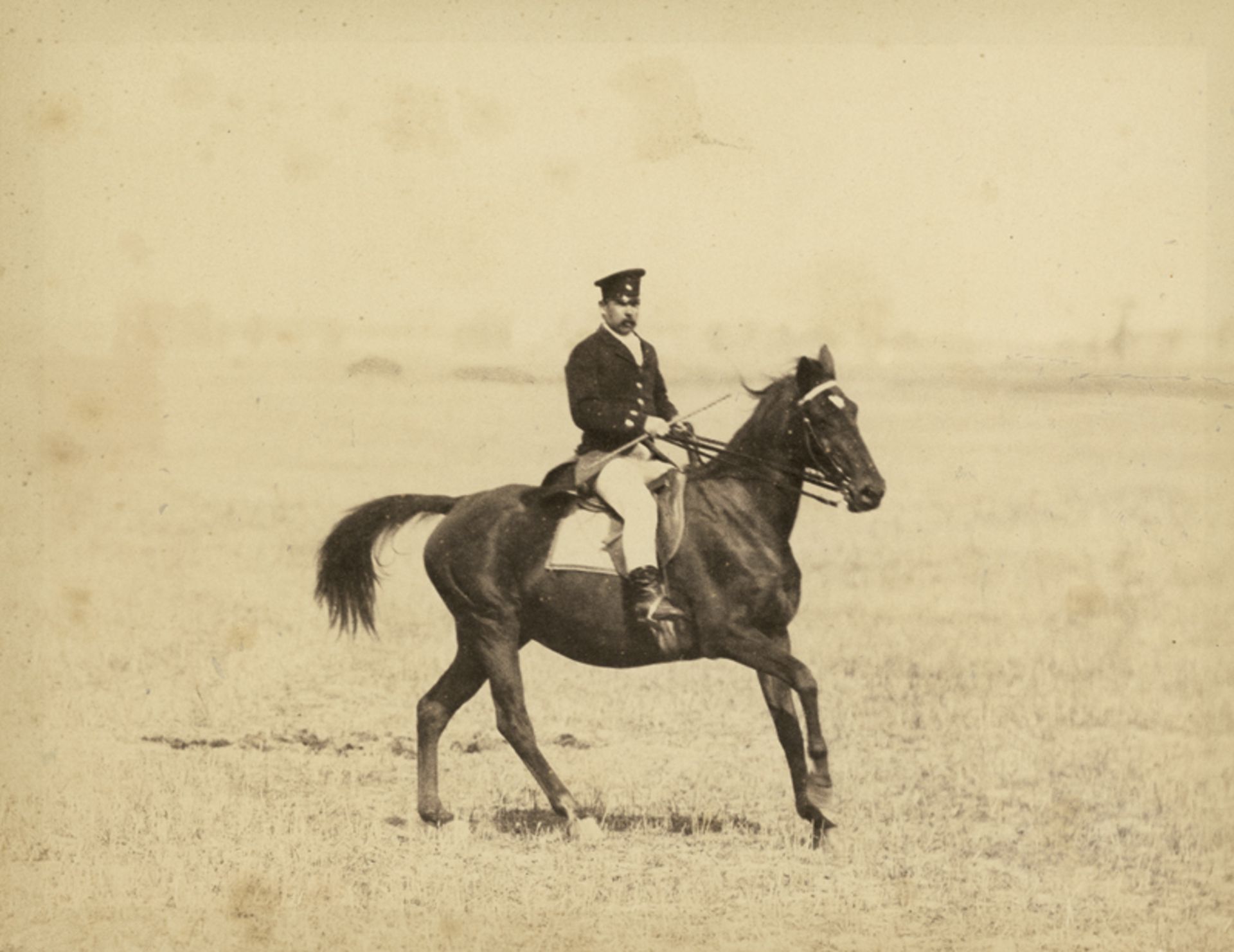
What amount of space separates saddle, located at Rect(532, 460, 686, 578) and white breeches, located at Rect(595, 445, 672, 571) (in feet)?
0.29

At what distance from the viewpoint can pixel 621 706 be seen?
10727 millimetres

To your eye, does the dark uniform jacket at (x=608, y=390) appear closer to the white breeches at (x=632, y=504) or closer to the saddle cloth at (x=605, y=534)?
the white breeches at (x=632, y=504)

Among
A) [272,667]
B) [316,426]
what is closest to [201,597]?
[272,667]

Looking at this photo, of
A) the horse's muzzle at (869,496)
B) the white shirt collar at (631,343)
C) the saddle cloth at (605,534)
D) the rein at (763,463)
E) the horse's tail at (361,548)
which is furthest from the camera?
the horse's tail at (361,548)

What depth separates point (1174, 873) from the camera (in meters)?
9.65

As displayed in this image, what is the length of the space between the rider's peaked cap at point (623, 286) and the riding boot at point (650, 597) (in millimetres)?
1563

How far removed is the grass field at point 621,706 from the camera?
9.38m

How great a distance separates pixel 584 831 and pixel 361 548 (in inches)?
85.2

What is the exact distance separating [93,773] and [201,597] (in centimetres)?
125

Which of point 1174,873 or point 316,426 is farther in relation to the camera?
point 316,426

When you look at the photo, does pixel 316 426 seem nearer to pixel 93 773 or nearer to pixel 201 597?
pixel 201 597

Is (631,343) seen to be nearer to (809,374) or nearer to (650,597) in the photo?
(809,374)

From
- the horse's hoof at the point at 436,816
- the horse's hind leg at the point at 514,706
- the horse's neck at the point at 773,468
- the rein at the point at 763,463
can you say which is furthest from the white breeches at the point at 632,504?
the horse's hoof at the point at 436,816

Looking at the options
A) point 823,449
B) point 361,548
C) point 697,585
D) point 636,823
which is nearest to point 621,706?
point 636,823
